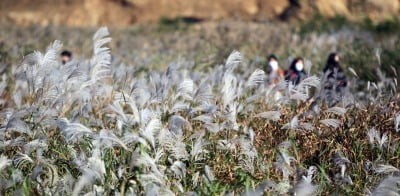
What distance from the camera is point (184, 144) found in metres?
3.87

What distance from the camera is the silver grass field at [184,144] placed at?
11.6 ft

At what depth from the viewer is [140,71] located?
8.78 meters

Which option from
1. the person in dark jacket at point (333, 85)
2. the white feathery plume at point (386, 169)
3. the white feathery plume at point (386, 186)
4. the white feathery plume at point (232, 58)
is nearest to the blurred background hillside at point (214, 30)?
the person in dark jacket at point (333, 85)

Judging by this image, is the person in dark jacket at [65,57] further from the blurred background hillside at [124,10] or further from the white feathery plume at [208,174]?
the blurred background hillside at [124,10]

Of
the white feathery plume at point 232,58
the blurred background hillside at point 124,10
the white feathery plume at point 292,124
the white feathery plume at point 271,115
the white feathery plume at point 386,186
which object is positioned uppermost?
the blurred background hillside at point 124,10

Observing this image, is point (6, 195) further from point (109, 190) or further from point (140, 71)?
point (140, 71)

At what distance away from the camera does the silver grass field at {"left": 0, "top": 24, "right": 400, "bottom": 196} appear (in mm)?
3551

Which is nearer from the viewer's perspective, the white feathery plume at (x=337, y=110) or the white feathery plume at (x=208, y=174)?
the white feathery plume at (x=208, y=174)

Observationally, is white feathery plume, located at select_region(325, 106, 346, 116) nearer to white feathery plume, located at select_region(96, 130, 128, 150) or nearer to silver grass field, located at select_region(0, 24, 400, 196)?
silver grass field, located at select_region(0, 24, 400, 196)

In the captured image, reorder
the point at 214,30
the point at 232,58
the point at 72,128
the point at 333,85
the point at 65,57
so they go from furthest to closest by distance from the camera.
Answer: the point at 214,30 → the point at 65,57 → the point at 333,85 → the point at 232,58 → the point at 72,128

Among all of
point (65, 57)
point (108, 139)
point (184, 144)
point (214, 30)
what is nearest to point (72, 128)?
point (108, 139)

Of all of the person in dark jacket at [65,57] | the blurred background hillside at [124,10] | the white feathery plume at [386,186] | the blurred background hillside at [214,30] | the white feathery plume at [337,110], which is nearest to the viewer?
the white feathery plume at [386,186]

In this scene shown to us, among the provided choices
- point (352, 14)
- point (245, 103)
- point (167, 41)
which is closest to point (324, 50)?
point (167, 41)

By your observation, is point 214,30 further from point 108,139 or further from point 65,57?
point 108,139
